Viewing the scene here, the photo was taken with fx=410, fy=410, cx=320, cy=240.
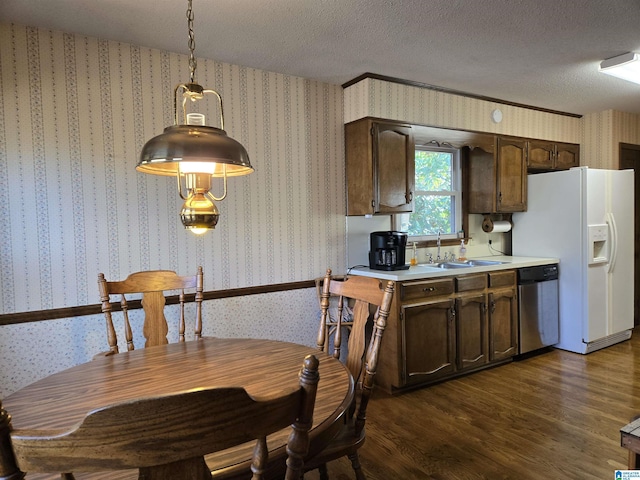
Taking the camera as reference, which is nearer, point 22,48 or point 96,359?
point 96,359

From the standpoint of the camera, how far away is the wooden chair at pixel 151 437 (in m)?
0.59

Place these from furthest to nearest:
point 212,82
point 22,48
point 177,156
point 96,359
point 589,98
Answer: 1. point 589,98
2. point 212,82
3. point 22,48
4. point 96,359
5. point 177,156

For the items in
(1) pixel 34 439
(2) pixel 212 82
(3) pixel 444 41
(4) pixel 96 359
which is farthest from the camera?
(2) pixel 212 82

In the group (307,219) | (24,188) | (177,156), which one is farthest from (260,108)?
(177,156)

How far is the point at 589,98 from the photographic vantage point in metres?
4.05

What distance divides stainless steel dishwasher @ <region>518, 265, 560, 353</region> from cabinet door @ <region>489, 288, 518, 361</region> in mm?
85

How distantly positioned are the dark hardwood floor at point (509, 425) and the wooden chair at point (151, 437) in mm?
1699

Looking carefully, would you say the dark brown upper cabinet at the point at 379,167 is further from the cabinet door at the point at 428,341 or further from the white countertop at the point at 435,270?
the cabinet door at the point at 428,341

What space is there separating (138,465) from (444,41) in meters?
2.77

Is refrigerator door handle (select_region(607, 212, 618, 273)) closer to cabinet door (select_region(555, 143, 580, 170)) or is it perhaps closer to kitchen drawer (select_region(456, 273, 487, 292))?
cabinet door (select_region(555, 143, 580, 170))

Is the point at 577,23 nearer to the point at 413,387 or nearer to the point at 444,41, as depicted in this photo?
the point at 444,41

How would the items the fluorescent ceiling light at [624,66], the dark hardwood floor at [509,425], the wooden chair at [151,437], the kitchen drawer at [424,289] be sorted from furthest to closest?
1. the kitchen drawer at [424,289]
2. the fluorescent ceiling light at [624,66]
3. the dark hardwood floor at [509,425]
4. the wooden chair at [151,437]

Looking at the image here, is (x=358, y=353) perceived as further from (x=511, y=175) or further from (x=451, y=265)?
(x=511, y=175)

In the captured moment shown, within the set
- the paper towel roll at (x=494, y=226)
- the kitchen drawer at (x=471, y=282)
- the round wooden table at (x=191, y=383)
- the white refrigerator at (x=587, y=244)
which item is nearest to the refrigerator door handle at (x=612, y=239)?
the white refrigerator at (x=587, y=244)
